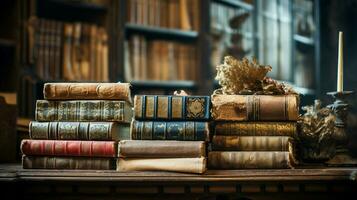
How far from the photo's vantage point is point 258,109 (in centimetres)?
178

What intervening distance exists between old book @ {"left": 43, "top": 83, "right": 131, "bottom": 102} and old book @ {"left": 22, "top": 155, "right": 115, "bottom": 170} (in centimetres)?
19

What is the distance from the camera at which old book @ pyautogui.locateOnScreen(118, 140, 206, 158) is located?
167cm

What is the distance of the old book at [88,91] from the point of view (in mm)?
1772

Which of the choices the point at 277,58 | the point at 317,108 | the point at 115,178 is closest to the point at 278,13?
the point at 277,58

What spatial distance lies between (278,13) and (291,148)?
3.34 m

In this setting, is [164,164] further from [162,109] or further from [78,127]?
[78,127]

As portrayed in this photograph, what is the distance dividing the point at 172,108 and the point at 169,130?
0.22 feet

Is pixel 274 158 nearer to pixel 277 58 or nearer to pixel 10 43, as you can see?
pixel 10 43

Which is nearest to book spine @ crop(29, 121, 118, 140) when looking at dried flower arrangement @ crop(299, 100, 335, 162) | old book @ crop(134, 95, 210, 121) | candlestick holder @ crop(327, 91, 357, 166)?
old book @ crop(134, 95, 210, 121)

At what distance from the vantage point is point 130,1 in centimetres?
365

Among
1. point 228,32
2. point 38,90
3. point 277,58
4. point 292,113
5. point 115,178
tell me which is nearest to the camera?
point 115,178
